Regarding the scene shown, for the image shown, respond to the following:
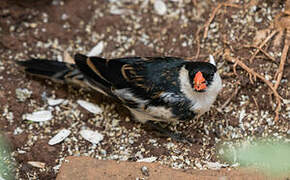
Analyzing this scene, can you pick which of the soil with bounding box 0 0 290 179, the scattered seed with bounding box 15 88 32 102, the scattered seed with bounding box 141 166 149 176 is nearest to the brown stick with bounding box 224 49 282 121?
the soil with bounding box 0 0 290 179

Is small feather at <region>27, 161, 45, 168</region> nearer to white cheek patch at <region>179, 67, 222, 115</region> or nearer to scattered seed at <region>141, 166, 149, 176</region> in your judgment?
scattered seed at <region>141, 166, 149, 176</region>

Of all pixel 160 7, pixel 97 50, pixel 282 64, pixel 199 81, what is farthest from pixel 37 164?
pixel 282 64

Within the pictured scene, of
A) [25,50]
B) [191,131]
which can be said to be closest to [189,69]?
[191,131]

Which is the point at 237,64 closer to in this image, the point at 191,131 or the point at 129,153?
the point at 191,131

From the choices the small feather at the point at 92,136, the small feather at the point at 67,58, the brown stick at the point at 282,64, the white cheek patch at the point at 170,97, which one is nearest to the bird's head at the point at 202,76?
the white cheek patch at the point at 170,97

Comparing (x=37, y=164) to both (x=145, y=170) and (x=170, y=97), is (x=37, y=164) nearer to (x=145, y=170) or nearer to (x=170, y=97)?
(x=145, y=170)

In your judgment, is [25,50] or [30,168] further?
→ [25,50]
